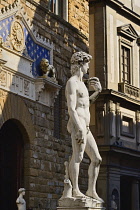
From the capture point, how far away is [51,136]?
54.2ft

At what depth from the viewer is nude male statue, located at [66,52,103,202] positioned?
442 inches

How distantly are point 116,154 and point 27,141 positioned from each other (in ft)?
37.1

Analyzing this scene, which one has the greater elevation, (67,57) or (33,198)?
(67,57)

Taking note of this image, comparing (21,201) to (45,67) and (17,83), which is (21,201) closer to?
(17,83)

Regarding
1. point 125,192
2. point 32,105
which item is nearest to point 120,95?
point 125,192

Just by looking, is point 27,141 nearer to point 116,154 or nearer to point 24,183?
point 24,183

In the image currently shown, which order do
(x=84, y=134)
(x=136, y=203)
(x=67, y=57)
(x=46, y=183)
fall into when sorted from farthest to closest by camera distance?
1. (x=136, y=203)
2. (x=67, y=57)
3. (x=46, y=183)
4. (x=84, y=134)

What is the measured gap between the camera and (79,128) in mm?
11211

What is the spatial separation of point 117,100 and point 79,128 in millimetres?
15788

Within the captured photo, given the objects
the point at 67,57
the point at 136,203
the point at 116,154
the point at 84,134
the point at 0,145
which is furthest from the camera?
the point at 136,203

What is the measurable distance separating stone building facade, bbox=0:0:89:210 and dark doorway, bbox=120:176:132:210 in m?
11.7

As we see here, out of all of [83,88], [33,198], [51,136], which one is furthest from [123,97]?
[83,88]

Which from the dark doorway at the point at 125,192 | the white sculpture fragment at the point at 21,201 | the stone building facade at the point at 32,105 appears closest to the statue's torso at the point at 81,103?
the white sculpture fragment at the point at 21,201

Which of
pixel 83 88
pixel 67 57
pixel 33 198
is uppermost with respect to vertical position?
pixel 67 57
